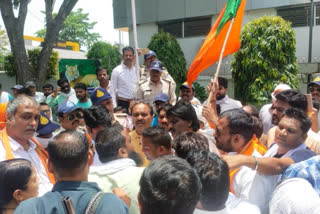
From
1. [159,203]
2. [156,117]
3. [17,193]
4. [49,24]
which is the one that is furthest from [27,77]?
[159,203]

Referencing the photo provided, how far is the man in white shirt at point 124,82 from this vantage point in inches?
220

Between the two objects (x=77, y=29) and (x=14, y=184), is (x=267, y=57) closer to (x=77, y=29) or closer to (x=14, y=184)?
(x=14, y=184)

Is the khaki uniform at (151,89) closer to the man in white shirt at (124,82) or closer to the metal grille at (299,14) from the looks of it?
the man in white shirt at (124,82)

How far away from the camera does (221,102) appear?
4.67 metres

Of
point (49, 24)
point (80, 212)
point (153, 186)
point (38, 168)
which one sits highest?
point (49, 24)

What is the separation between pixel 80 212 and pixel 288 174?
3.70 feet

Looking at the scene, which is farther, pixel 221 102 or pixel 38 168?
pixel 221 102

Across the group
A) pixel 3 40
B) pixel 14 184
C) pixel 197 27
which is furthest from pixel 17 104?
pixel 3 40

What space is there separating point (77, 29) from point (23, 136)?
5000 cm

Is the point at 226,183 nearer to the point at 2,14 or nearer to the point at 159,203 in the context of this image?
the point at 159,203

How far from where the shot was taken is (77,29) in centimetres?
4953

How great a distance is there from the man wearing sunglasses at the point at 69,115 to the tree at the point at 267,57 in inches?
232

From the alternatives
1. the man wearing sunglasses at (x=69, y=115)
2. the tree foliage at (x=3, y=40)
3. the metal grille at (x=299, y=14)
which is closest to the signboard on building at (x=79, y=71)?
the man wearing sunglasses at (x=69, y=115)

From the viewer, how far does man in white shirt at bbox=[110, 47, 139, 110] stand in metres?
5.59
